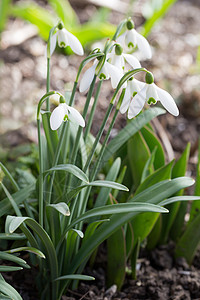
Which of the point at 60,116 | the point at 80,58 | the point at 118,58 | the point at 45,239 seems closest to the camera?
the point at 60,116

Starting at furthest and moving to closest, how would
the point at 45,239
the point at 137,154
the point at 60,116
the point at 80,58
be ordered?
1. the point at 80,58
2. the point at 137,154
3. the point at 45,239
4. the point at 60,116

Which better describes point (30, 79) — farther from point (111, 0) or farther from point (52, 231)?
point (52, 231)

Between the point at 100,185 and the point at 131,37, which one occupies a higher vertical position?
the point at 131,37

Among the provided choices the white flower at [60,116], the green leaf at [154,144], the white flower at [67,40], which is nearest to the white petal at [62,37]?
the white flower at [67,40]

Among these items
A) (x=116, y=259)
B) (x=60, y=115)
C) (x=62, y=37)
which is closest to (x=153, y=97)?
(x=60, y=115)

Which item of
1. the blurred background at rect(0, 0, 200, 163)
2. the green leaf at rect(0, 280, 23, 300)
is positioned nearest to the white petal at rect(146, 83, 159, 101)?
the green leaf at rect(0, 280, 23, 300)

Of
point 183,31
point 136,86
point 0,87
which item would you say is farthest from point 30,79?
point 136,86

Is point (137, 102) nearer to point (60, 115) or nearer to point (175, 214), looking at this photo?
point (60, 115)
